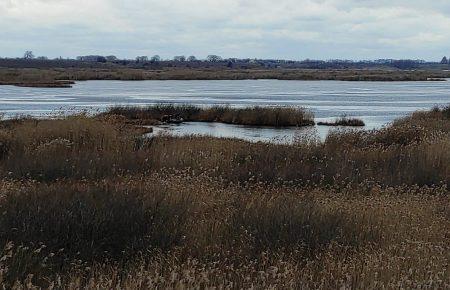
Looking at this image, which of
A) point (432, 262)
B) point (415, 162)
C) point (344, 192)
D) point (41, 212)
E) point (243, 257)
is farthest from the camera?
point (415, 162)

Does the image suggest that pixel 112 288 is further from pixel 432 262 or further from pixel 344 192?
pixel 344 192

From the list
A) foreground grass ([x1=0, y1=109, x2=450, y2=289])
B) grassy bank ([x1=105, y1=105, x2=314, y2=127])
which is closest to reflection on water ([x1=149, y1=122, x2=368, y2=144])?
grassy bank ([x1=105, y1=105, x2=314, y2=127])

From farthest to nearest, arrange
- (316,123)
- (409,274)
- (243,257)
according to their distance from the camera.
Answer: (316,123) < (243,257) < (409,274)

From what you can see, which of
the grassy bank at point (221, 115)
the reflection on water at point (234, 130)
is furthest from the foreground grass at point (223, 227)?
the grassy bank at point (221, 115)

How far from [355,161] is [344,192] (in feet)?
12.0

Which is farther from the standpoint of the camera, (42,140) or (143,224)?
(42,140)

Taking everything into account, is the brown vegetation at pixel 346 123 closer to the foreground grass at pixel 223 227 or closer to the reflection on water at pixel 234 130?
the reflection on water at pixel 234 130

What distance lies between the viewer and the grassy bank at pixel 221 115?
4006cm

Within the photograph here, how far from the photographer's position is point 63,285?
6.00 metres

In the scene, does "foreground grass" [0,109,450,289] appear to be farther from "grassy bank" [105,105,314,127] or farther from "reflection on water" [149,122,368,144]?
"grassy bank" [105,105,314,127]

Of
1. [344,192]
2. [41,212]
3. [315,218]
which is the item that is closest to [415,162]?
[344,192]

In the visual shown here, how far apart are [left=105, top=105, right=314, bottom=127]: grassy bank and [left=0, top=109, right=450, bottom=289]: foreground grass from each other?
25.6 metres

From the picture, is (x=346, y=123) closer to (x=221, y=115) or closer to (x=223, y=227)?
(x=221, y=115)

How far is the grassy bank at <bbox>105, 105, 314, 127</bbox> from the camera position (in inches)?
1577
